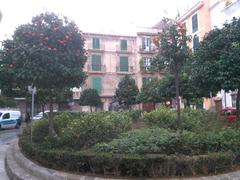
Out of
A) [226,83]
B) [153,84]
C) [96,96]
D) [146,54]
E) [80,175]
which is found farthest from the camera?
[146,54]

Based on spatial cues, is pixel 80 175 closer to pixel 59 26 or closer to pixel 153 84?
pixel 59 26

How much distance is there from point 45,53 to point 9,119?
19.9m

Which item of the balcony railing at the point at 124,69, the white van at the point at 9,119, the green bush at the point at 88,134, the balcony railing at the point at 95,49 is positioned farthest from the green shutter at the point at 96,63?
the green bush at the point at 88,134

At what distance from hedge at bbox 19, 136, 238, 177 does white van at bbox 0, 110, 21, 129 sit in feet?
70.6

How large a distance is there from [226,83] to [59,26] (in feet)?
19.1

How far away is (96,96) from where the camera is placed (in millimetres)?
35031

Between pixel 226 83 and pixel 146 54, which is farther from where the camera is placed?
pixel 146 54

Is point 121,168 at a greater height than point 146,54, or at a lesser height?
lesser

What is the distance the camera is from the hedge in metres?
5.82

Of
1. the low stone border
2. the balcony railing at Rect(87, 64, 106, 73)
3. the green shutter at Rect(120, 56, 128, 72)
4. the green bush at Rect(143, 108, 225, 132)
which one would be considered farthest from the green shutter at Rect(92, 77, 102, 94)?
the low stone border

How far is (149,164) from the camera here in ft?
19.1

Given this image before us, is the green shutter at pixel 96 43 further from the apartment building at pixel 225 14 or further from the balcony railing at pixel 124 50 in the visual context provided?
the apartment building at pixel 225 14

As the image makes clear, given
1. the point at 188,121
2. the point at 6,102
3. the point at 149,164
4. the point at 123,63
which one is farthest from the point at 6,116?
the point at 149,164

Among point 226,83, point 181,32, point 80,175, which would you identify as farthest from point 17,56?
point 226,83
